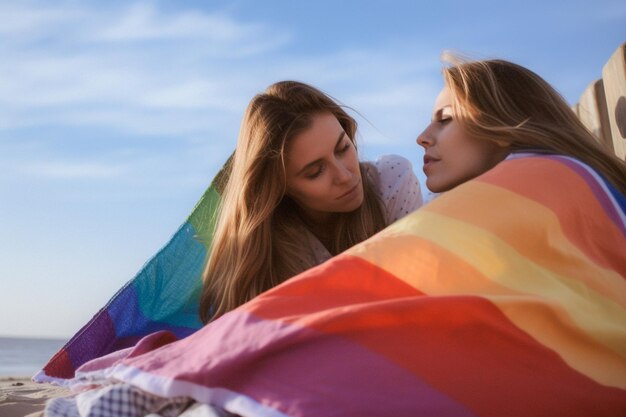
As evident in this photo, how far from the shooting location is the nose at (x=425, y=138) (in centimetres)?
239

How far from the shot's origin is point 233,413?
4.54 feet

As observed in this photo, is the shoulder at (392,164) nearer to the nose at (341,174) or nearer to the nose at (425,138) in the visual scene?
the nose at (341,174)

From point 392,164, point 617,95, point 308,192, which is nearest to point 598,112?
point 617,95

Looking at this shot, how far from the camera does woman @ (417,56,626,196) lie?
2133 mm

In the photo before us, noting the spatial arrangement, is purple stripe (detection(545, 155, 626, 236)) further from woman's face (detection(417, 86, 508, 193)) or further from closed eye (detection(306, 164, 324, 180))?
closed eye (detection(306, 164, 324, 180))

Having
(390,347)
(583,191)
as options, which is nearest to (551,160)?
(583,191)

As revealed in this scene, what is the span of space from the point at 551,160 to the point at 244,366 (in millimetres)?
1005

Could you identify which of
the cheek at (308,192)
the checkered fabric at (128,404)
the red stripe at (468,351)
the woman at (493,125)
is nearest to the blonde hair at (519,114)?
the woman at (493,125)

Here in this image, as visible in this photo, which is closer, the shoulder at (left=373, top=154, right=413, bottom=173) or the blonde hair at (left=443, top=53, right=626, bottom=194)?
the blonde hair at (left=443, top=53, right=626, bottom=194)

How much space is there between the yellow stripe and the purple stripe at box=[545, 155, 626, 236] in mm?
208

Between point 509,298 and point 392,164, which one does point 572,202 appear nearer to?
point 509,298

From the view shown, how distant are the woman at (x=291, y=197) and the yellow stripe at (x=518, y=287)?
44.8 inches

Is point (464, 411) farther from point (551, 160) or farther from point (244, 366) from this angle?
point (551, 160)

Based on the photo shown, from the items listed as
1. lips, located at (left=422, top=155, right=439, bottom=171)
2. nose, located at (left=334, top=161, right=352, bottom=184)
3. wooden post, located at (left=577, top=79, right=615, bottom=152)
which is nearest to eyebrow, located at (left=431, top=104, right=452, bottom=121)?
lips, located at (left=422, top=155, right=439, bottom=171)
